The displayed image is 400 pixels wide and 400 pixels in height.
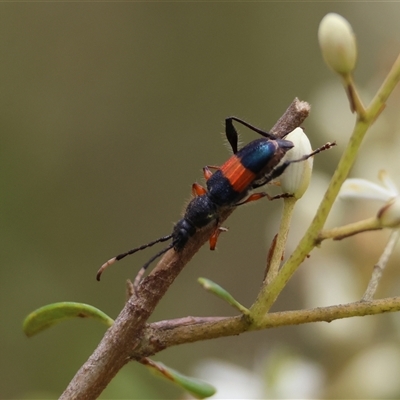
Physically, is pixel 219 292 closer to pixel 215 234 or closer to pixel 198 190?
pixel 215 234

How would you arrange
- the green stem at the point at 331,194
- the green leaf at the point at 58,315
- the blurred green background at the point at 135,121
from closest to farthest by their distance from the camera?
the green stem at the point at 331,194, the green leaf at the point at 58,315, the blurred green background at the point at 135,121

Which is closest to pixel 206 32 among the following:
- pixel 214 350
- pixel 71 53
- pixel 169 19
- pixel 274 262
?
pixel 169 19

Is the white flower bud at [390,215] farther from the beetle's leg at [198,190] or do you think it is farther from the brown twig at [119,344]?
the beetle's leg at [198,190]

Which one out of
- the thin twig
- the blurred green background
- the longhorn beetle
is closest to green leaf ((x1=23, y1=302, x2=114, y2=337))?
the longhorn beetle

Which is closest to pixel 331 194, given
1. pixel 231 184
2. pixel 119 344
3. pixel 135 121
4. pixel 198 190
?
pixel 119 344

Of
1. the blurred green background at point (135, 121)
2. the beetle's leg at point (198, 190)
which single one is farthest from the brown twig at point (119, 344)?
the blurred green background at point (135, 121)

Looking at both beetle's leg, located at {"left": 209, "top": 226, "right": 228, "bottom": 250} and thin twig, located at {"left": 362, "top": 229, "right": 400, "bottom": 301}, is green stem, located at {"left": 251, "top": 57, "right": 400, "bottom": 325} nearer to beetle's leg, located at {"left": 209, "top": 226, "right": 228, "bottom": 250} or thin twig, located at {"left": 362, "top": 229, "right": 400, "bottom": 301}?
thin twig, located at {"left": 362, "top": 229, "right": 400, "bottom": 301}
